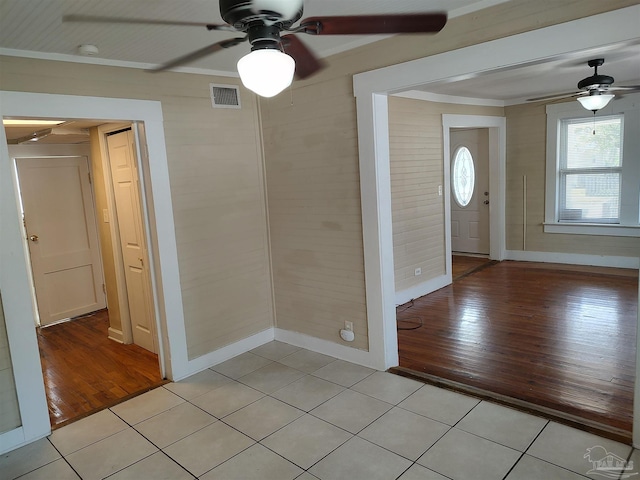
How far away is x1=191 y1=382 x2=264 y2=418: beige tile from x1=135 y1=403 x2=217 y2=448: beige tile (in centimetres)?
7

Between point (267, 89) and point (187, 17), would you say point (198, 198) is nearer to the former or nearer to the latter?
point (187, 17)

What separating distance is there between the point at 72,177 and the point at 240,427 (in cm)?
414

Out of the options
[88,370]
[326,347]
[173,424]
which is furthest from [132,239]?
[326,347]

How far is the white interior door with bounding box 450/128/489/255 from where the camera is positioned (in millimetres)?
7320

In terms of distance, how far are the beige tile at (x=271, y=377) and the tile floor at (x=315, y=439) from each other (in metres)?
0.02

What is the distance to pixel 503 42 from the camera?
102 inches

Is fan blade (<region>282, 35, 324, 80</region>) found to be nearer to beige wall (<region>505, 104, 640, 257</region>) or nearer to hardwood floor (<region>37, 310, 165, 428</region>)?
hardwood floor (<region>37, 310, 165, 428</region>)

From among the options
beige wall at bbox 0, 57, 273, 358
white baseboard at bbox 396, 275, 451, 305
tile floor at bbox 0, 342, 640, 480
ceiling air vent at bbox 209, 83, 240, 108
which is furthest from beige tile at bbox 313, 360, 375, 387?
ceiling air vent at bbox 209, 83, 240, 108

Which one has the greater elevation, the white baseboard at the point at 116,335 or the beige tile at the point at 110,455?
the white baseboard at the point at 116,335

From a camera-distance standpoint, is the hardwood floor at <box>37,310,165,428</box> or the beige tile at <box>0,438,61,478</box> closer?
the beige tile at <box>0,438,61,478</box>

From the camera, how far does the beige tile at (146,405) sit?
318 centimetres

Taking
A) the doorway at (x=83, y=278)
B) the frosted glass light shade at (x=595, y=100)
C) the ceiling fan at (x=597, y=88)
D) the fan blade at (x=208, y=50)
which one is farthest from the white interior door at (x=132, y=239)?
the frosted glass light shade at (x=595, y=100)

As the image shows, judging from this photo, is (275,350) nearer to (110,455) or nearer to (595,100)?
(110,455)

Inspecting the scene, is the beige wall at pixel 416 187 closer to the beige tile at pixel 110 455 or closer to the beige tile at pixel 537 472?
the beige tile at pixel 537 472
